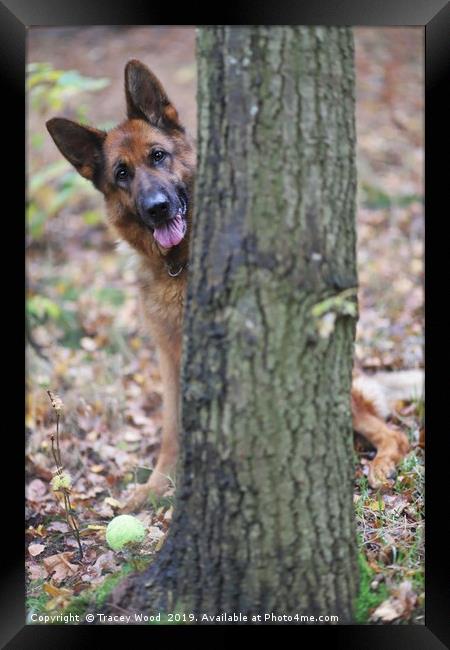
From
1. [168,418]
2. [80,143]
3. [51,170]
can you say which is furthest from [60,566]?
[51,170]

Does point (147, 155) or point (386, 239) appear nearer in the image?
point (147, 155)

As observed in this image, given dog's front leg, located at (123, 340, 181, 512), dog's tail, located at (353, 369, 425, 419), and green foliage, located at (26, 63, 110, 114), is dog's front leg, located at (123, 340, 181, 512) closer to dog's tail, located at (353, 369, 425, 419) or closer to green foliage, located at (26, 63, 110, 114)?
dog's tail, located at (353, 369, 425, 419)

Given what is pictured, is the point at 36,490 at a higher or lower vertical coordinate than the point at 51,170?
lower

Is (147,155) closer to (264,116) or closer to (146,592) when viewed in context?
(264,116)

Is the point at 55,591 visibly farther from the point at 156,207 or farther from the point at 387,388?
the point at 387,388

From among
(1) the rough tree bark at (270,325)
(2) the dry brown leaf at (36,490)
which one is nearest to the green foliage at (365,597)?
(1) the rough tree bark at (270,325)

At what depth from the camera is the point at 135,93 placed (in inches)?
164

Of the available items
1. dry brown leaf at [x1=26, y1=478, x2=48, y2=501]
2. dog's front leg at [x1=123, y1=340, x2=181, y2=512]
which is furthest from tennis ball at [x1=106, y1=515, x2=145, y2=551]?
dry brown leaf at [x1=26, y1=478, x2=48, y2=501]

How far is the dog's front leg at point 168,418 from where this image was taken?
168 inches

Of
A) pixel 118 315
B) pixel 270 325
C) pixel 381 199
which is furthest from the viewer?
pixel 381 199

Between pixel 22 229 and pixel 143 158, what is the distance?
45.7 inches

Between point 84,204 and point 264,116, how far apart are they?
284 inches

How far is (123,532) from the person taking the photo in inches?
128

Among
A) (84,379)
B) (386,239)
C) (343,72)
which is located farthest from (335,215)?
(386,239)
